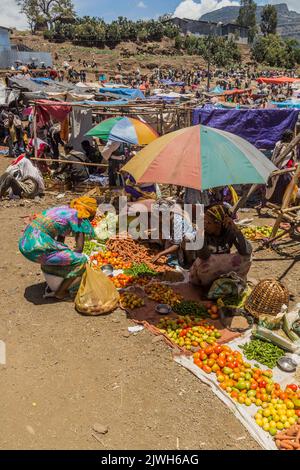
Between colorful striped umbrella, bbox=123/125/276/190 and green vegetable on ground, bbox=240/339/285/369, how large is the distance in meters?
1.64

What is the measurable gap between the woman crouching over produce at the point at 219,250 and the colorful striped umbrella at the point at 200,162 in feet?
2.60

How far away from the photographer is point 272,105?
14703 mm

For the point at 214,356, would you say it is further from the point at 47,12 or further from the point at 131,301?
the point at 47,12

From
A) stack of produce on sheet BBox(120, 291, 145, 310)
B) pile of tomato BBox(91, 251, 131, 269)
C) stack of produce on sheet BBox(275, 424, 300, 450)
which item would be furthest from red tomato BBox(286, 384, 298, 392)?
pile of tomato BBox(91, 251, 131, 269)

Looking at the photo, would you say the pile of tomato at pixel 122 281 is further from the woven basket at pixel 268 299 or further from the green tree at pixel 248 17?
the green tree at pixel 248 17

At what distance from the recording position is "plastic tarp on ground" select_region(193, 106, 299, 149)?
8.47 meters

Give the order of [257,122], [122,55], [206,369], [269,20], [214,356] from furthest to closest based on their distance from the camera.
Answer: [269,20]
[122,55]
[257,122]
[214,356]
[206,369]

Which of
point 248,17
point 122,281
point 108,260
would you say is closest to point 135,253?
point 108,260

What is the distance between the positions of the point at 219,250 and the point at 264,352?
A: 4.77 feet

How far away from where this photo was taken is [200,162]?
3738 millimetres

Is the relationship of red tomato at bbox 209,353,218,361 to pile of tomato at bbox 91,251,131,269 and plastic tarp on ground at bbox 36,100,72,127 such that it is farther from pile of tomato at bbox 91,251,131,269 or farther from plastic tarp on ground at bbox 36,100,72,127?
plastic tarp on ground at bbox 36,100,72,127

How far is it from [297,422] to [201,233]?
7.80ft

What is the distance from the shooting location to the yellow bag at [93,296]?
4.64 m

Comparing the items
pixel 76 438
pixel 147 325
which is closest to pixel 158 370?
pixel 147 325
